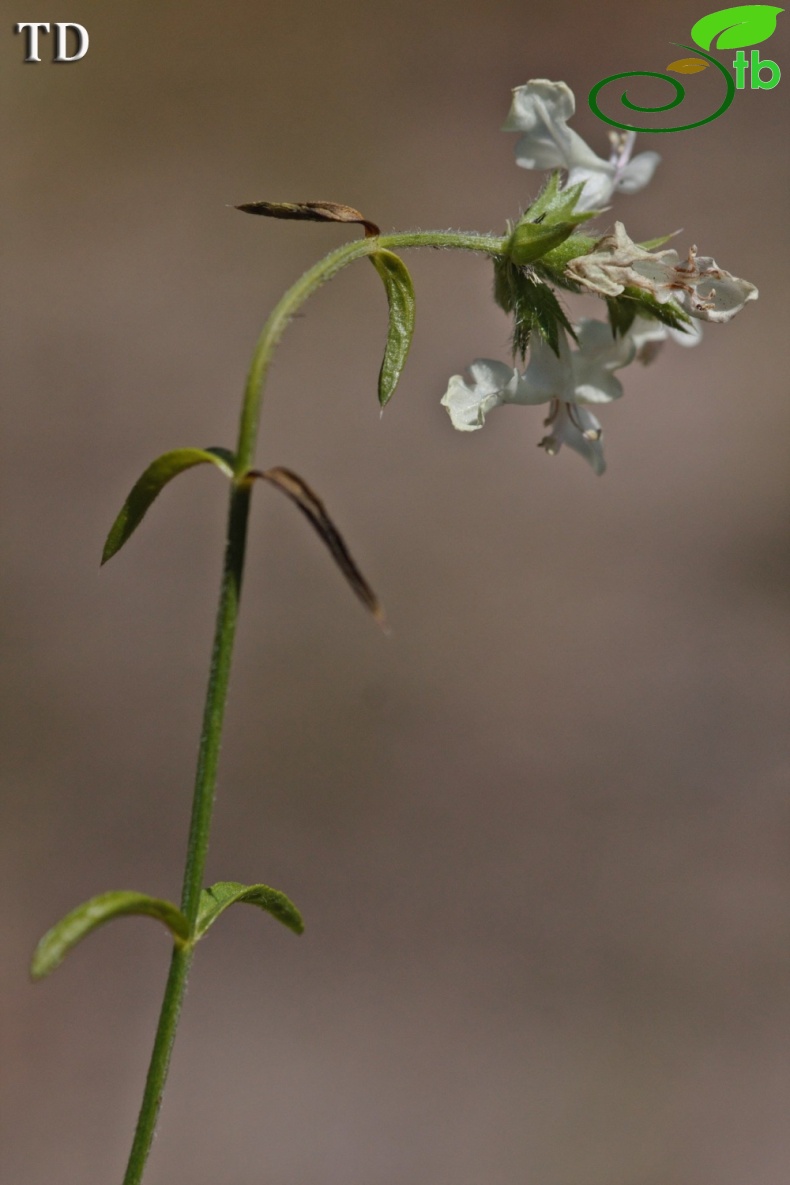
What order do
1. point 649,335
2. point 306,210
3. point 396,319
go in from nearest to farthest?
point 306,210, point 396,319, point 649,335

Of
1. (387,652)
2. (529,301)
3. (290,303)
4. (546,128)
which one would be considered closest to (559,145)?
(546,128)

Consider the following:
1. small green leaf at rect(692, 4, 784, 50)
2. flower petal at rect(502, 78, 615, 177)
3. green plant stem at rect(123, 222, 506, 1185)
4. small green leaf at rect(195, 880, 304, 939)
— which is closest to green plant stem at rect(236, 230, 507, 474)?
green plant stem at rect(123, 222, 506, 1185)

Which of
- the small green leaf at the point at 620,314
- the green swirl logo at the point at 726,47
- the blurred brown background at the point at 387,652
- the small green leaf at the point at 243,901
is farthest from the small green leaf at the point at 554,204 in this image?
the blurred brown background at the point at 387,652

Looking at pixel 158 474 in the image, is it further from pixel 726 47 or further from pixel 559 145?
pixel 726 47

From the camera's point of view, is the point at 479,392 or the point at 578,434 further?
the point at 578,434

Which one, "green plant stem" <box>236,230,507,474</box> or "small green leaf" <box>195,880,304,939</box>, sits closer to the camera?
"green plant stem" <box>236,230,507,474</box>

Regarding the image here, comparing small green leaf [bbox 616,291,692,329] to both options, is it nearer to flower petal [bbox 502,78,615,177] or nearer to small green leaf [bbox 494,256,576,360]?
small green leaf [bbox 494,256,576,360]
